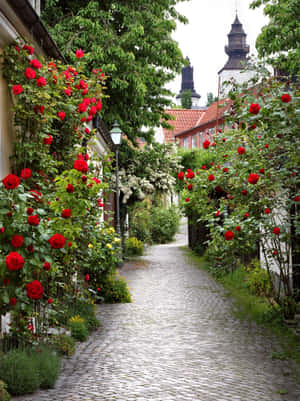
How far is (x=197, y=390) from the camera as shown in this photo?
5.22m

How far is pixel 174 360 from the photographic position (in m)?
6.39

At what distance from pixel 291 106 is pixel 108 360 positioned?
12.0 feet

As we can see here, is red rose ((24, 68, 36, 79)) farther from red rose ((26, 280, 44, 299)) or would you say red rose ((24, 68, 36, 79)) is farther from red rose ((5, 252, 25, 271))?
red rose ((5, 252, 25, 271))

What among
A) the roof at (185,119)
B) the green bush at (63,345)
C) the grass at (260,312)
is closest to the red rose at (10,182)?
the green bush at (63,345)

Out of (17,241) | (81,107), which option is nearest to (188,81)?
(81,107)

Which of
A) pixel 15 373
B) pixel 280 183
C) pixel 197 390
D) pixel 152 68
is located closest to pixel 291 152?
pixel 280 183

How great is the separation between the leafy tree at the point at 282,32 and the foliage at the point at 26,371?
1184cm

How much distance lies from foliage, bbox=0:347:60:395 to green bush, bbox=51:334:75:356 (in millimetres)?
939

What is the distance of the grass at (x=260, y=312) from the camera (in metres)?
6.84

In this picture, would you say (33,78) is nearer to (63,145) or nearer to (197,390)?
(63,145)

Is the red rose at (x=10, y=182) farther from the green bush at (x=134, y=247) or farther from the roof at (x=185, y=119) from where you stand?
the roof at (x=185, y=119)

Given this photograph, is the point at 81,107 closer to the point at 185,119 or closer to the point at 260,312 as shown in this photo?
the point at 260,312

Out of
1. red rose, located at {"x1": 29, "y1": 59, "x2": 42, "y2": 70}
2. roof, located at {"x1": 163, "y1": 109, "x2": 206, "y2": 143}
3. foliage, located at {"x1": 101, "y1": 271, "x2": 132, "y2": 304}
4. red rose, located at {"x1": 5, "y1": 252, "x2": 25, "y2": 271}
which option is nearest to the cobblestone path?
foliage, located at {"x1": 101, "y1": 271, "x2": 132, "y2": 304}

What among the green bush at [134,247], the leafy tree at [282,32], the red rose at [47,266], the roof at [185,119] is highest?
the roof at [185,119]
